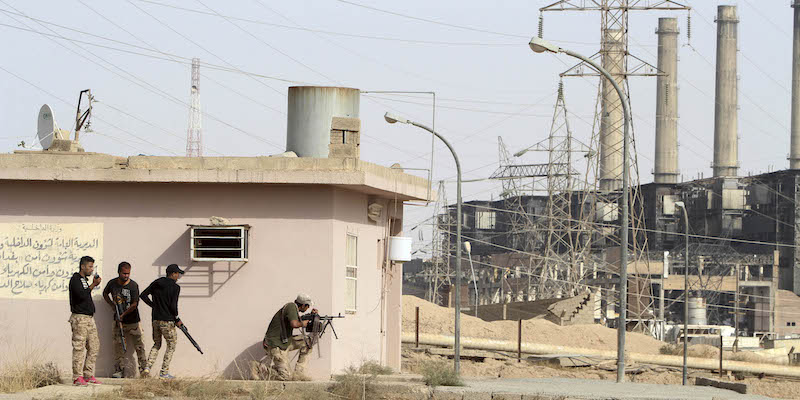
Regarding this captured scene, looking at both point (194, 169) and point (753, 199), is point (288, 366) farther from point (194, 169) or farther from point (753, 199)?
point (753, 199)

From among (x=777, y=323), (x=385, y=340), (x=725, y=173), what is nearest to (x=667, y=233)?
(x=725, y=173)

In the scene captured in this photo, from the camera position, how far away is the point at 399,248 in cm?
1792

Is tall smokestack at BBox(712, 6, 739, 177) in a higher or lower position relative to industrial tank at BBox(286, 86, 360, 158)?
higher

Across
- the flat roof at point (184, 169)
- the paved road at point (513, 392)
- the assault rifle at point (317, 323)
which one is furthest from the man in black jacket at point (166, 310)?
the assault rifle at point (317, 323)

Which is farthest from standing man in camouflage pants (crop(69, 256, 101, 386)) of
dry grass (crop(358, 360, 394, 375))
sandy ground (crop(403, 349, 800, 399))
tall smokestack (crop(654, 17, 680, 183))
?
tall smokestack (crop(654, 17, 680, 183))

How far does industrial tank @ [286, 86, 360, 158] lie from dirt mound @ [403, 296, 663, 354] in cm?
1604

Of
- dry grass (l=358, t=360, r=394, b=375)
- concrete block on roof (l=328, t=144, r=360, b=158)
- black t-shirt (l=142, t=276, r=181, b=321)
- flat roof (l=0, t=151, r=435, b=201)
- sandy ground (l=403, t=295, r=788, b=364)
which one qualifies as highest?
concrete block on roof (l=328, t=144, r=360, b=158)

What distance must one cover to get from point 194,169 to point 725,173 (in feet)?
283

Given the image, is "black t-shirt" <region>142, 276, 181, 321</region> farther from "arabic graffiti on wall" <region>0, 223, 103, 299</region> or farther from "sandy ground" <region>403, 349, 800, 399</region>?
"sandy ground" <region>403, 349, 800, 399</region>

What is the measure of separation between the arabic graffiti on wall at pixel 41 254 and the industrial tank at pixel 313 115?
3812 millimetres

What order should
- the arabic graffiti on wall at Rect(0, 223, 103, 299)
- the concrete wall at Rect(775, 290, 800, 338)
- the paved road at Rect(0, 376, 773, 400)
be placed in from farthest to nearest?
the concrete wall at Rect(775, 290, 800, 338) < the arabic graffiti on wall at Rect(0, 223, 103, 299) < the paved road at Rect(0, 376, 773, 400)

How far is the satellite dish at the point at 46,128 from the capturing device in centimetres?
1662

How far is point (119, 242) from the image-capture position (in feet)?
50.4

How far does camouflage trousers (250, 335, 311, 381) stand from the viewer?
567 inches
